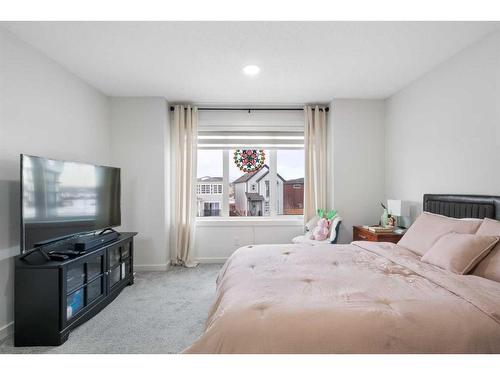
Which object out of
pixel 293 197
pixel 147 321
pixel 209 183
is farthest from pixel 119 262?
pixel 293 197

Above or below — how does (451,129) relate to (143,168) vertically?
above

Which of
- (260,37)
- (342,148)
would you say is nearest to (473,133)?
(342,148)

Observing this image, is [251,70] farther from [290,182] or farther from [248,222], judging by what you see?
[248,222]

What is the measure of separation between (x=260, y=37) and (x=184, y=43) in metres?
0.68

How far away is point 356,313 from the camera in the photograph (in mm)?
1236

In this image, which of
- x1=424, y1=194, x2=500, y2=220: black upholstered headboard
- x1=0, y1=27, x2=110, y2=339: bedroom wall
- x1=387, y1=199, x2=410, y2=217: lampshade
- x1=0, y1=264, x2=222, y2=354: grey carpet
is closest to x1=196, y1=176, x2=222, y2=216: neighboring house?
x1=0, y1=264, x2=222, y2=354: grey carpet

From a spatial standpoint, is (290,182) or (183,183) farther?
(290,182)

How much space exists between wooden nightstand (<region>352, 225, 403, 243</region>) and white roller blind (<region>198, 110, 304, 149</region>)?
1576 mm

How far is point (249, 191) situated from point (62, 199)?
2674 millimetres

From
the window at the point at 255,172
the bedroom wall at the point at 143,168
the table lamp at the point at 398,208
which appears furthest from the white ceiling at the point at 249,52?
the table lamp at the point at 398,208

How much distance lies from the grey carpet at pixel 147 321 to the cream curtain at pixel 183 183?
2.35 feet

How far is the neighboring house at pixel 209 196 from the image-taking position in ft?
14.9

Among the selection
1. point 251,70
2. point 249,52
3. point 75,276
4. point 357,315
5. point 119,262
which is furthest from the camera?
point 119,262

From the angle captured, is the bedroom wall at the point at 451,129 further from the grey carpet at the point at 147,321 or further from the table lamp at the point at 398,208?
the grey carpet at the point at 147,321
